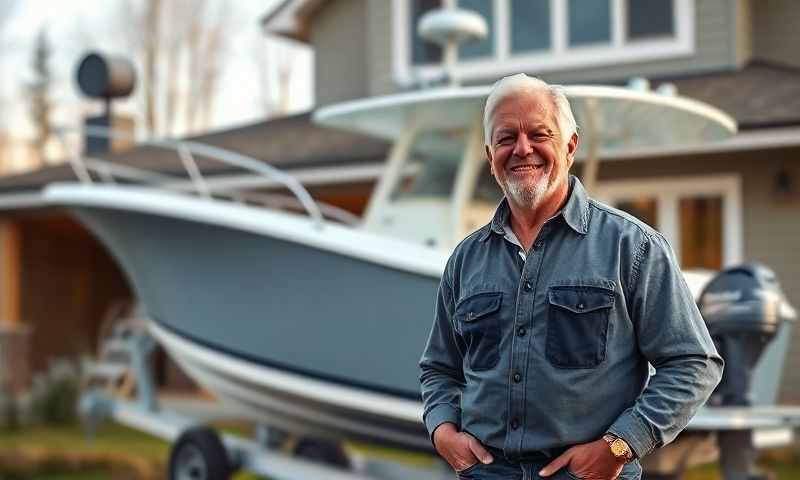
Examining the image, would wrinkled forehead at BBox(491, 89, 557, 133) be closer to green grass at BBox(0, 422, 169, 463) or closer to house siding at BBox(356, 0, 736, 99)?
green grass at BBox(0, 422, 169, 463)

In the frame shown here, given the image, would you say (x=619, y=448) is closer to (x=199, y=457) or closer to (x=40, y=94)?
(x=199, y=457)

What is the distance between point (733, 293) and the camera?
526cm

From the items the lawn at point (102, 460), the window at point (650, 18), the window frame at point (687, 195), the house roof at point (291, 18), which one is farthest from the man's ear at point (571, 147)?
the house roof at point (291, 18)

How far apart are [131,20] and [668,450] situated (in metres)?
24.0

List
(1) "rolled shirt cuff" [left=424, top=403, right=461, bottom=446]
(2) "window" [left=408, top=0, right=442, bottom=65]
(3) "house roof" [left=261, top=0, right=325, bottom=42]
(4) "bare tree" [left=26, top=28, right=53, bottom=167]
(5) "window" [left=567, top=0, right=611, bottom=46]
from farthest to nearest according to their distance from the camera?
1. (4) "bare tree" [left=26, top=28, right=53, bottom=167]
2. (3) "house roof" [left=261, top=0, right=325, bottom=42]
3. (2) "window" [left=408, top=0, right=442, bottom=65]
4. (5) "window" [left=567, top=0, right=611, bottom=46]
5. (1) "rolled shirt cuff" [left=424, top=403, right=461, bottom=446]

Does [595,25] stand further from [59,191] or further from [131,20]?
[131,20]

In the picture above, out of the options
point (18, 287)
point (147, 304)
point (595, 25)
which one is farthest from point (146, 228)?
point (18, 287)

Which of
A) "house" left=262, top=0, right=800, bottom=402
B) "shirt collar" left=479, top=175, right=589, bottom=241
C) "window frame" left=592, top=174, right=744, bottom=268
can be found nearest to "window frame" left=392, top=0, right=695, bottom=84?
"house" left=262, top=0, right=800, bottom=402

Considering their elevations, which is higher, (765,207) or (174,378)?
(765,207)

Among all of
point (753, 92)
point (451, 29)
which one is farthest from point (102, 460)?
point (753, 92)

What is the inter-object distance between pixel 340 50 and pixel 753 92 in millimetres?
5337

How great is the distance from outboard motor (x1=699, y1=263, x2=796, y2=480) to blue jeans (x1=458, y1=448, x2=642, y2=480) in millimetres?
3100

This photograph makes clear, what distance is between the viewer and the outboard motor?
205 inches

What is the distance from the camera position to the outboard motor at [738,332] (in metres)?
5.21
